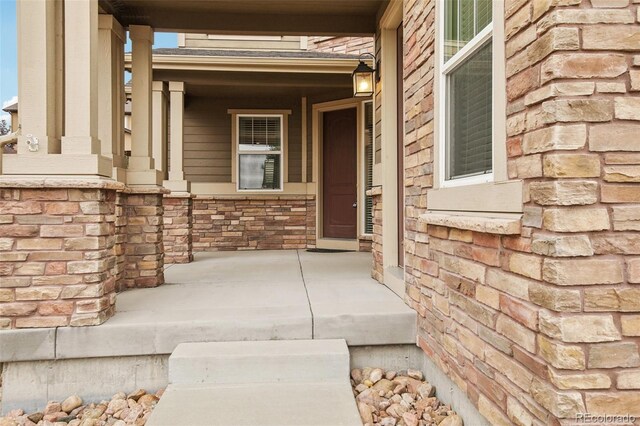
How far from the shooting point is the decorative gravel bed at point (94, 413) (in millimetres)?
2312

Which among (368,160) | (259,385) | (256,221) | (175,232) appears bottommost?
(259,385)

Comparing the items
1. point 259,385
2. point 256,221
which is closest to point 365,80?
point 259,385

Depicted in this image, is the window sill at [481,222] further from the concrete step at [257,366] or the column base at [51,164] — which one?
the column base at [51,164]

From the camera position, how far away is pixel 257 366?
2.37 meters

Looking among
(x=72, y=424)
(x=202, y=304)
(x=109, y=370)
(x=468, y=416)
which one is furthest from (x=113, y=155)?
(x=468, y=416)

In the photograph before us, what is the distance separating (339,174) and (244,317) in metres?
4.60

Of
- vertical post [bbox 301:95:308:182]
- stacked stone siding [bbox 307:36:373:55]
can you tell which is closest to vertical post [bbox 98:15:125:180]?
vertical post [bbox 301:95:308:182]

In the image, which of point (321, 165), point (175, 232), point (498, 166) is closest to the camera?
point (498, 166)

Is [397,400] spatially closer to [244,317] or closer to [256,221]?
[244,317]

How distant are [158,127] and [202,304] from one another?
3455mm

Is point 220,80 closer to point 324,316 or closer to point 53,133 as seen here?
point 53,133

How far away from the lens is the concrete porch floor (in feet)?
8.34

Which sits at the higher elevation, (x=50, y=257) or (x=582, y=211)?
(x=582, y=211)

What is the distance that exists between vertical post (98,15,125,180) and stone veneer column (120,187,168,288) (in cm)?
30
